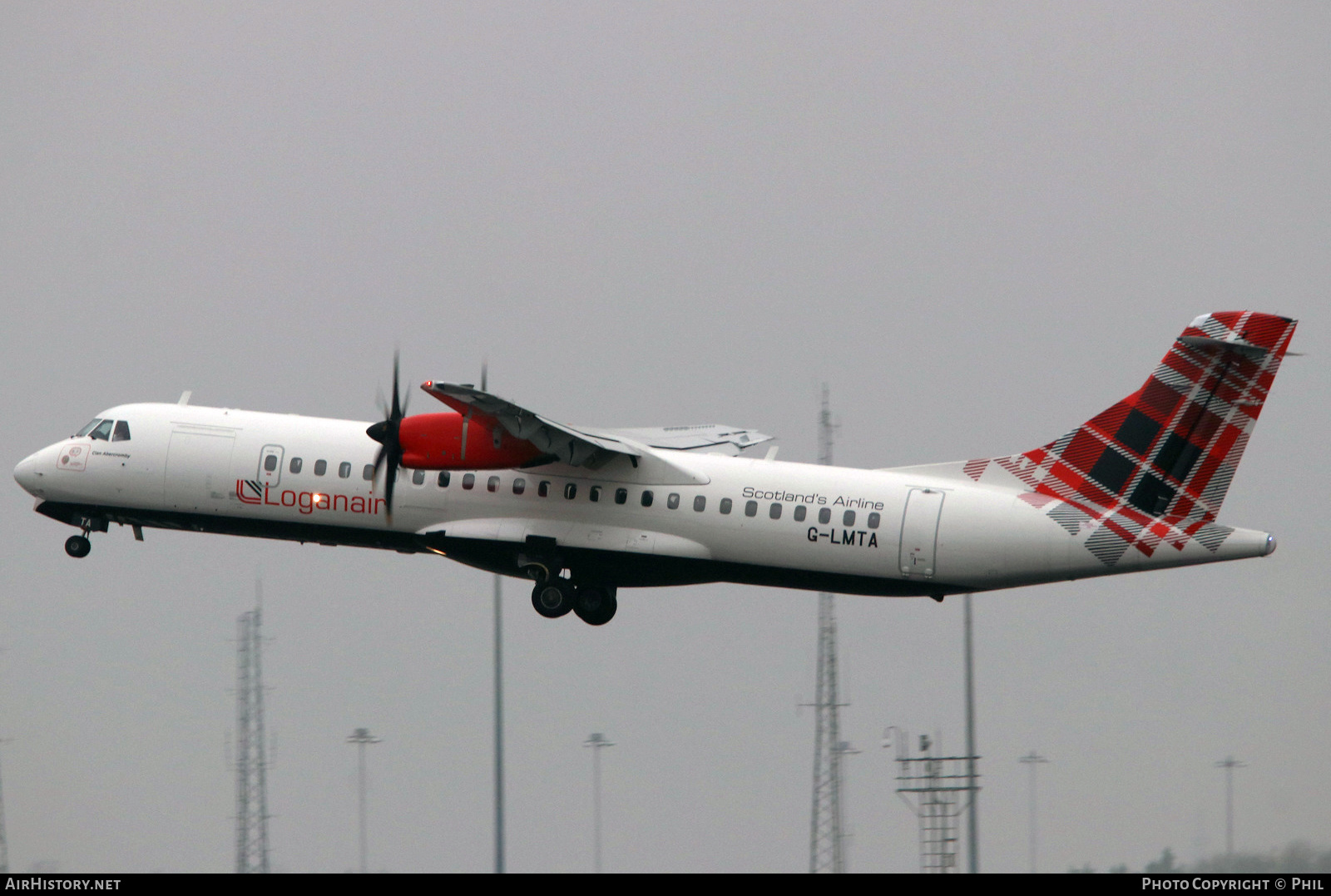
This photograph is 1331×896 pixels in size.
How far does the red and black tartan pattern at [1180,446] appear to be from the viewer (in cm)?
2973

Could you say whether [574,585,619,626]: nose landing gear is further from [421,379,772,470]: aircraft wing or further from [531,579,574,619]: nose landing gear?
[421,379,772,470]: aircraft wing

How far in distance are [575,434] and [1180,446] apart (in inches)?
407

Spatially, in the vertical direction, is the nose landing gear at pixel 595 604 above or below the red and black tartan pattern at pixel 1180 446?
below

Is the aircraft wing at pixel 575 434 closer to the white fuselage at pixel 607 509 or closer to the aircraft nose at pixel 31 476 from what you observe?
the white fuselage at pixel 607 509

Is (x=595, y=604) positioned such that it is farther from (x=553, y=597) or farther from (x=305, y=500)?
(x=305, y=500)

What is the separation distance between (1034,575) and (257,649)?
2867cm

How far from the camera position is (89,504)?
111 feet

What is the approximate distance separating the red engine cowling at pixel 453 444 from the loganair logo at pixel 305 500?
2001 mm

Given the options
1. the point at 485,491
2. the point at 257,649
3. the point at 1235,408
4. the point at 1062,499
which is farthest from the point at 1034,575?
the point at 257,649

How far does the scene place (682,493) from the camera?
31531 mm

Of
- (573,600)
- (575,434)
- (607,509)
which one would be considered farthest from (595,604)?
(575,434)

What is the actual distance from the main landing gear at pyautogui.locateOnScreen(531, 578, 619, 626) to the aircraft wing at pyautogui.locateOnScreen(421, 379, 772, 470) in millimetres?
2423

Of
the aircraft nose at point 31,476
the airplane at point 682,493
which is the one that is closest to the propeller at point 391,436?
the airplane at point 682,493

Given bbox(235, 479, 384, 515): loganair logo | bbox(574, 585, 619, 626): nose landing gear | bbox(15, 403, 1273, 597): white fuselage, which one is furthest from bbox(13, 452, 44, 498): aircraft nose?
bbox(574, 585, 619, 626): nose landing gear
